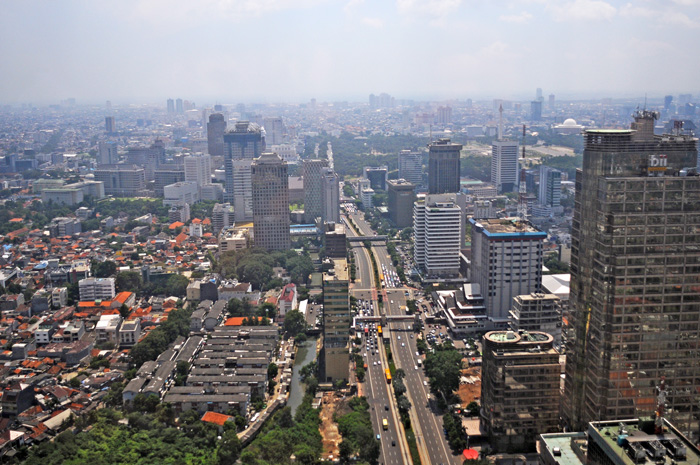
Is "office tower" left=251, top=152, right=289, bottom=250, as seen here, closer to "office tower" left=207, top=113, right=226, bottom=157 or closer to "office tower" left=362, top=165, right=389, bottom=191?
"office tower" left=362, top=165, right=389, bottom=191

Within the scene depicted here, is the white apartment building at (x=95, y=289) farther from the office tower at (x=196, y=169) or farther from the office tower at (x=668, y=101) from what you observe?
the office tower at (x=196, y=169)

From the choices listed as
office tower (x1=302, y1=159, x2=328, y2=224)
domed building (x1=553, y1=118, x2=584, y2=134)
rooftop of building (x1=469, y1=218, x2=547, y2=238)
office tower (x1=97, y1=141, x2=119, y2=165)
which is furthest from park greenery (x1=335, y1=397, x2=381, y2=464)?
domed building (x1=553, y1=118, x2=584, y2=134)

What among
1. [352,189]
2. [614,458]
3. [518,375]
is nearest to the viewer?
[614,458]

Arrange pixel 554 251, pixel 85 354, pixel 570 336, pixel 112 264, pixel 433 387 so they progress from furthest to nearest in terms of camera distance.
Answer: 1. pixel 554 251
2. pixel 112 264
3. pixel 85 354
4. pixel 433 387
5. pixel 570 336

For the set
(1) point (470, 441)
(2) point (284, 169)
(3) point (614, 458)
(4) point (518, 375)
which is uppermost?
(2) point (284, 169)

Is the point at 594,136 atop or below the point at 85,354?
atop

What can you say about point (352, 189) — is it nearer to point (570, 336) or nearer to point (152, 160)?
point (152, 160)

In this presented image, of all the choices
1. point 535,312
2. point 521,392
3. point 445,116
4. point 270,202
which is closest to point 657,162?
point 521,392

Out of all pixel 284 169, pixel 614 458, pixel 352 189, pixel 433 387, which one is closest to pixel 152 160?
pixel 352 189
